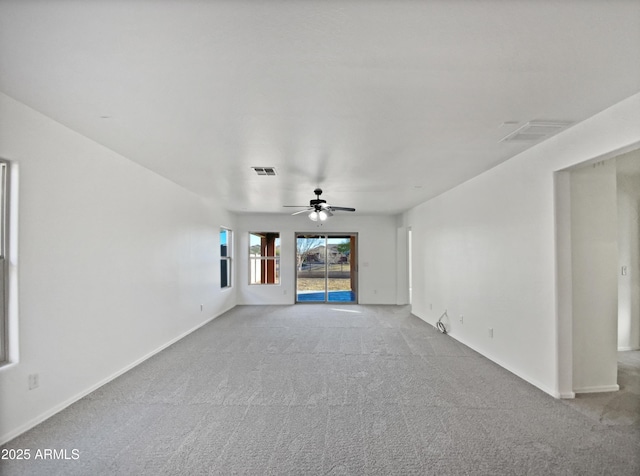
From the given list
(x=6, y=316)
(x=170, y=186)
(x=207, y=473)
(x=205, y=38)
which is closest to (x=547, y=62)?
(x=205, y=38)

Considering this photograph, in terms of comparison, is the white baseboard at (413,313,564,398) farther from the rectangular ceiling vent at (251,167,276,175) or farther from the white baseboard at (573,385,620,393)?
the rectangular ceiling vent at (251,167,276,175)

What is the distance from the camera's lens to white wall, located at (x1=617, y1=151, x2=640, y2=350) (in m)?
4.28

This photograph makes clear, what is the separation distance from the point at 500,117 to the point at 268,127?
186 cm

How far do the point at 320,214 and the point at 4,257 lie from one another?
3.62 meters

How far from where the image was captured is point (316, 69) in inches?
70.4

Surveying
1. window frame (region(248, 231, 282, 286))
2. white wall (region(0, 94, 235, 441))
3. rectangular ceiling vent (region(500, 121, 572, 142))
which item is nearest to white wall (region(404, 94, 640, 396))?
rectangular ceiling vent (region(500, 121, 572, 142))

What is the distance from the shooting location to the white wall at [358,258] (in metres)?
8.42

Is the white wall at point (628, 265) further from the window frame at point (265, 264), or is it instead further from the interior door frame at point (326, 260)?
the window frame at point (265, 264)

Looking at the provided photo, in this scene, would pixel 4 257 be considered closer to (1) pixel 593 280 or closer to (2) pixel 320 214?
(2) pixel 320 214

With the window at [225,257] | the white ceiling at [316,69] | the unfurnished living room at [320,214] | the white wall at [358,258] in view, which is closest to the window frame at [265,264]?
the white wall at [358,258]

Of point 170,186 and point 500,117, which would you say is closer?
point 500,117

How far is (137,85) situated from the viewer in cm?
196

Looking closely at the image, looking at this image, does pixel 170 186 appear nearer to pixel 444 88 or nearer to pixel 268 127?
pixel 268 127

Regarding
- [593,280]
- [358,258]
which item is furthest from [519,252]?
[358,258]
